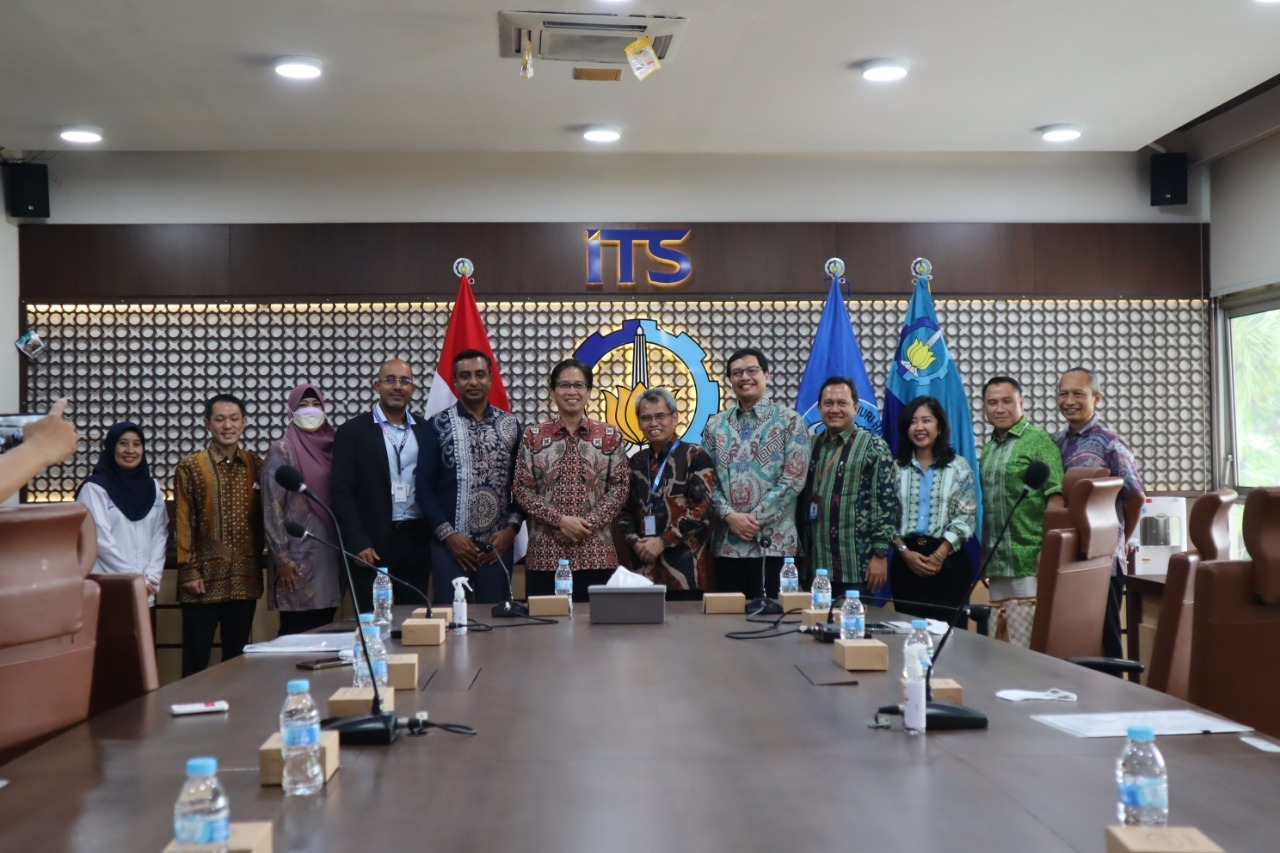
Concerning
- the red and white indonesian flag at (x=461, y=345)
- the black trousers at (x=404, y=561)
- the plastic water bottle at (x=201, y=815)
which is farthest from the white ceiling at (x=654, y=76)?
the plastic water bottle at (x=201, y=815)

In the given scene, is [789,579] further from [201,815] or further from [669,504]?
[201,815]

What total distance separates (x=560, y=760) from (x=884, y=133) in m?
4.57

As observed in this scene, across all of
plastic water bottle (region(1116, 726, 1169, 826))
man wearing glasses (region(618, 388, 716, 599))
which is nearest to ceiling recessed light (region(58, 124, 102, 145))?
man wearing glasses (region(618, 388, 716, 599))

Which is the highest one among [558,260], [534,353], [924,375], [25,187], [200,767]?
[25,187]

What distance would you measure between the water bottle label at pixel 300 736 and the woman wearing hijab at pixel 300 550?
331 centimetres

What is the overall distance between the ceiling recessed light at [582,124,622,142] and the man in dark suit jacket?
5.18ft

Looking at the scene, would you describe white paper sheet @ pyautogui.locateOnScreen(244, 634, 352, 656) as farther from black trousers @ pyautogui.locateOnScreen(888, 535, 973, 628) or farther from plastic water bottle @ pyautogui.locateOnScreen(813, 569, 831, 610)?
black trousers @ pyautogui.locateOnScreen(888, 535, 973, 628)

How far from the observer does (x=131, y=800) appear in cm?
167

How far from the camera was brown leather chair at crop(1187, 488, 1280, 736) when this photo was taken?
2602 millimetres

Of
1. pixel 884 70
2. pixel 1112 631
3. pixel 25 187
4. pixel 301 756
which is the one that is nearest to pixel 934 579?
pixel 1112 631

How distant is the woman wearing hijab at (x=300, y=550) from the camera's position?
16.5ft

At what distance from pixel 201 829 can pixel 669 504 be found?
3.59 meters

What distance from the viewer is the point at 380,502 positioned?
5.04 meters

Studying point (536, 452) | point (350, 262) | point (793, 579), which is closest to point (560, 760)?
point (793, 579)
